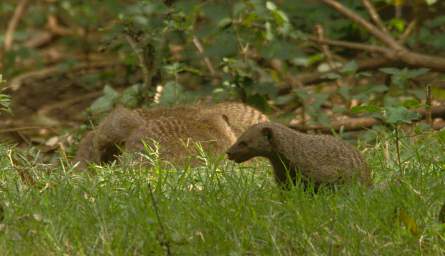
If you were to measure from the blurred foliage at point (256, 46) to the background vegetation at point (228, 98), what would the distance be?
2 cm

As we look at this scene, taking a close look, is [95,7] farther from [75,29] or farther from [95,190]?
[95,190]

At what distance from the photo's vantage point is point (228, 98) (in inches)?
280

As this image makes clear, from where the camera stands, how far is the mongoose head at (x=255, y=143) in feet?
14.3

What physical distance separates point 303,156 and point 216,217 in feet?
2.13

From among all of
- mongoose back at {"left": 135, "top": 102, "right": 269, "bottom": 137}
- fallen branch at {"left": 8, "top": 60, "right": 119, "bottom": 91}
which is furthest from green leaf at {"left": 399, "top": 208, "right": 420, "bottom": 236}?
fallen branch at {"left": 8, "top": 60, "right": 119, "bottom": 91}

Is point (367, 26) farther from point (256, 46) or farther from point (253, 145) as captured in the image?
point (253, 145)

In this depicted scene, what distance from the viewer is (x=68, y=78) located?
420 inches

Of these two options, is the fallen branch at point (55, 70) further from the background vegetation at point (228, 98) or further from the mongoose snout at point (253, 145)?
the mongoose snout at point (253, 145)

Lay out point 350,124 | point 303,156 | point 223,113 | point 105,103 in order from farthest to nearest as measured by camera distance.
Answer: point 350,124, point 105,103, point 223,113, point 303,156

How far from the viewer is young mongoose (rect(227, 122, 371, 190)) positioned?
4312 millimetres

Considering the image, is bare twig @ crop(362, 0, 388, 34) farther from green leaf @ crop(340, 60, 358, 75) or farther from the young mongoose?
the young mongoose

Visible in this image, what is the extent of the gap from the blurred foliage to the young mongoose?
1.64 meters

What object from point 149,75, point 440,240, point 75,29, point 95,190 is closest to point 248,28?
point 149,75

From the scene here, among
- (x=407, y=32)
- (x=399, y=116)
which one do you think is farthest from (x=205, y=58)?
(x=399, y=116)
